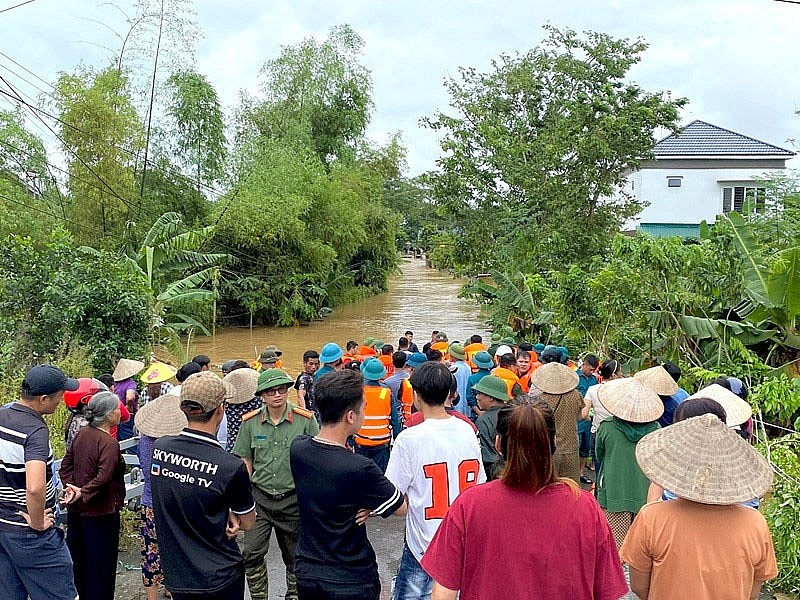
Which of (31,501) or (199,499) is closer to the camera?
(199,499)

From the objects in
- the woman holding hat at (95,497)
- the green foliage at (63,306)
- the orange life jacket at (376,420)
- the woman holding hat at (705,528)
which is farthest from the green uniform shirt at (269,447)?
the green foliage at (63,306)

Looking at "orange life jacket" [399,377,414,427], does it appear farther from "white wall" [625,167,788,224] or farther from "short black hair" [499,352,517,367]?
"white wall" [625,167,788,224]

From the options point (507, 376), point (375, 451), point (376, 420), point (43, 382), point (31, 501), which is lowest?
point (375, 451)

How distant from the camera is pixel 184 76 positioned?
75.3ft

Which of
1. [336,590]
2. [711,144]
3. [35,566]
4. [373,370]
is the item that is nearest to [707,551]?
[336,590]

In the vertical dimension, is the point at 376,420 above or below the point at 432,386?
below

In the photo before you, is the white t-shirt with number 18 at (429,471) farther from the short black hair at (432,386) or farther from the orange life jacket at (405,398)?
the orange life jacket at (405,398)

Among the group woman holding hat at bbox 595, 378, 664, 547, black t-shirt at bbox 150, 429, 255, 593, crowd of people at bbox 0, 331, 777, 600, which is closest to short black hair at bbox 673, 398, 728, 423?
crowd of people at bbox 0, 331, 777, 600

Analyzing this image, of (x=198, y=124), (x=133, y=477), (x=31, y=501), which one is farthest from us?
(x=198, y=124)

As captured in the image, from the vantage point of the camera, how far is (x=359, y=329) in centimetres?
2683

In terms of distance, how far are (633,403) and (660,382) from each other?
0.87 meters

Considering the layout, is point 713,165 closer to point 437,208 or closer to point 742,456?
point 437,208

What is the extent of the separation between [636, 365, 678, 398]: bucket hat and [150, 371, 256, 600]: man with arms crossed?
3390 millimetres

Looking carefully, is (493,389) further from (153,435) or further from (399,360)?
(399,360)
